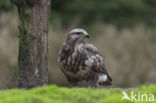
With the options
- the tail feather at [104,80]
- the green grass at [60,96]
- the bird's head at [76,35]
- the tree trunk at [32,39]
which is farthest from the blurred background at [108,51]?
the green grass at [60,96]

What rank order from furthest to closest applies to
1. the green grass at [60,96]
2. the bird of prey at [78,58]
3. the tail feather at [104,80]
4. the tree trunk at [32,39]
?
the tail feather at [104,80] < the bird of prey at [78,58] < the tree trunk at [32,39] < the green grass at [60,96]

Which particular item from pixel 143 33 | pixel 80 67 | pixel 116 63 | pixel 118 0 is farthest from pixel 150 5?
pixel 80 67

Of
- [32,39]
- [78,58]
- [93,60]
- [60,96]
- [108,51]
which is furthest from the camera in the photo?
[108,51]

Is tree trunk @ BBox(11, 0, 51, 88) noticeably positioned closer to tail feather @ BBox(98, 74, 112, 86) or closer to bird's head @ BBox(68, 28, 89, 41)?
bird's head @ BBox(68, 28, 89, 41)

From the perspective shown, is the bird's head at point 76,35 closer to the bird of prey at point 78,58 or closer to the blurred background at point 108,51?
the bird of prey at point 78,58

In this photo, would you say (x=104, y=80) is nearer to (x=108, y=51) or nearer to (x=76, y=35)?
(x=76, y=35)

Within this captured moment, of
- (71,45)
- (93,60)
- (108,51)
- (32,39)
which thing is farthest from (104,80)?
(108,51)

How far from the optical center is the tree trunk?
10180 millimetres

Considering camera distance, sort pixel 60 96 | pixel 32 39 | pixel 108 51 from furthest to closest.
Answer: pixel 108 51 < pixel 32 39 < pixel 60 96

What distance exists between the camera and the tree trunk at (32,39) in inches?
401

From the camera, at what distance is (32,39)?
1020 cm

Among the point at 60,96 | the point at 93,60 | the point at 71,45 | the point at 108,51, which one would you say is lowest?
the point at 60,96

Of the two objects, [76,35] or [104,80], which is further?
[104,80]

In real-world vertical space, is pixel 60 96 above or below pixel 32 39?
below
